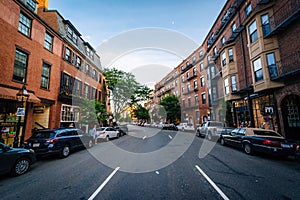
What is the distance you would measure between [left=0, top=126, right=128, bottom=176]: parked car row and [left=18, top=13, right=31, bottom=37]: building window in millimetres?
8408

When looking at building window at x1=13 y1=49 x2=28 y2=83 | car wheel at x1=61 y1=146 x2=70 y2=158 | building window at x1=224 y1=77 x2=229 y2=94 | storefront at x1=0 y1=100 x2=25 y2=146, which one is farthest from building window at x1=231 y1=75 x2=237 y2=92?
building window at x1=13 y1=49 x2=28 y2=83

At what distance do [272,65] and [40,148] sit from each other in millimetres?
17621

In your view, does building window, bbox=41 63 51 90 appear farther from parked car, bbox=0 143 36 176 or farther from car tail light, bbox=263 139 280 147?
car tail light, bbox=263 139 280 147

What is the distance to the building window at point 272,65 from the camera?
1224 centimetres

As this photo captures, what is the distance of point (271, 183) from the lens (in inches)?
172

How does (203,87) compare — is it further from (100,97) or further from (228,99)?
(100,97)

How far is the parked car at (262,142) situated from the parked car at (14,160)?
10.7 meters

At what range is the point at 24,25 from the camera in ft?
37.0

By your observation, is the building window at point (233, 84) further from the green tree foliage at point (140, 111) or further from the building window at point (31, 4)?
the building window at point (31, 4)

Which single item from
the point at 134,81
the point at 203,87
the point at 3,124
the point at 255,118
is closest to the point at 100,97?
the point at 134,81

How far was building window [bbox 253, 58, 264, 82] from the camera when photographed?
1324 cm

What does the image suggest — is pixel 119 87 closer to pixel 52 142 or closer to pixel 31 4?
pixel 31 4

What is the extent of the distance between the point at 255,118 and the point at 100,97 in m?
22.6

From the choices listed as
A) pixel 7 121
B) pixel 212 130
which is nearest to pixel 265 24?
pixel 212 130
